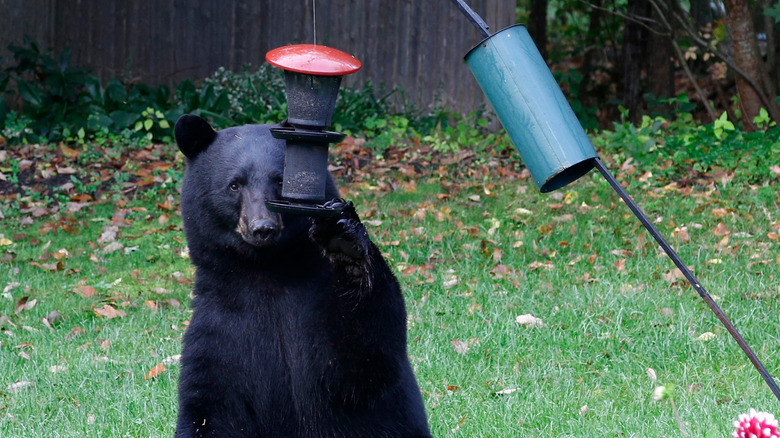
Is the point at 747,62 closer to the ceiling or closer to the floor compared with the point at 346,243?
closer to the floor

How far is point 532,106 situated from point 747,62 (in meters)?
7.41

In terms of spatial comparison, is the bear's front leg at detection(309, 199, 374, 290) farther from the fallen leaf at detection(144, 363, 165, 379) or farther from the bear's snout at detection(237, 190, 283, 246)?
the fallen leaf at detection(144, 363, 165, 379)

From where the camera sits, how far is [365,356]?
2.71m

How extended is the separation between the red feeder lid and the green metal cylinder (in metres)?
0.38

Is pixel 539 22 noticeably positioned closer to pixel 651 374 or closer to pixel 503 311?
pixel 503 311

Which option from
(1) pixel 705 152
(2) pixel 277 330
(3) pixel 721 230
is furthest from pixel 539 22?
(2) pixel 277 330

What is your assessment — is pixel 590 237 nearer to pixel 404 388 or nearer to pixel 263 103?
pixel 404 388

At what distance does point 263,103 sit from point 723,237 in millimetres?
→ 5852

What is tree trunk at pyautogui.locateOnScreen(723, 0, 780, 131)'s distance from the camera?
8.84 meters

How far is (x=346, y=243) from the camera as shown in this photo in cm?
260

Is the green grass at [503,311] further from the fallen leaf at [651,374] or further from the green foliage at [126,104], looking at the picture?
the green foliage at [126,104]

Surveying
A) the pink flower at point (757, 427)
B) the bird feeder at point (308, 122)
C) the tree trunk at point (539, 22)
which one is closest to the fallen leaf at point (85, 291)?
the bird feeder at point (308, 122)

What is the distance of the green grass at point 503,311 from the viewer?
3.82 metres

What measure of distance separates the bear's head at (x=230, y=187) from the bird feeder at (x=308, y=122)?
6.7 inches
